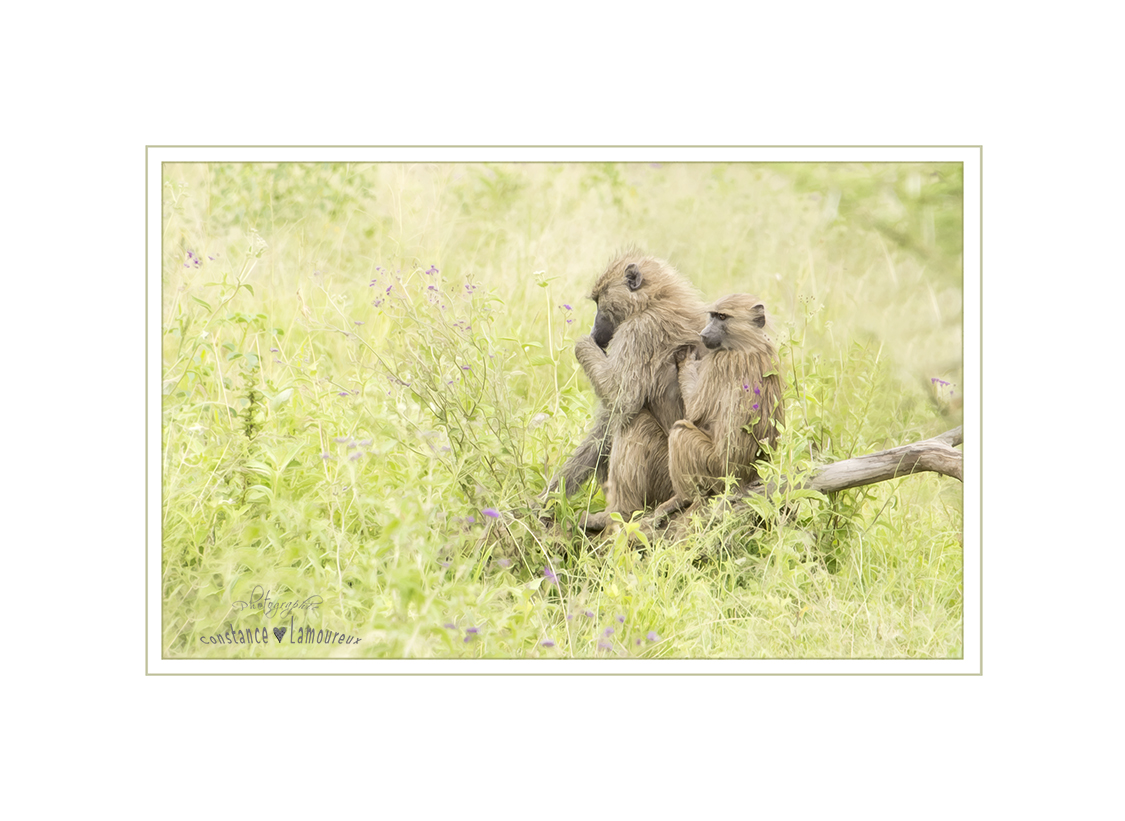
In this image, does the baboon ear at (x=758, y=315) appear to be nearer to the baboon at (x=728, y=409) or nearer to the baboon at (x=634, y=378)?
the baboon at (x=728, y=409)

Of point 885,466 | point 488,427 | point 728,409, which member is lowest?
point 885,466

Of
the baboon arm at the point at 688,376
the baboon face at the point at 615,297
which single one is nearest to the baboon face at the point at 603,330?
the baboon face at the point at 615,297

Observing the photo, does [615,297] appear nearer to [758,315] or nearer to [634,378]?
[634,378]

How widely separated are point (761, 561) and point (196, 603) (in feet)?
9.65

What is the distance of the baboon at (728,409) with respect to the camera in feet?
18.2

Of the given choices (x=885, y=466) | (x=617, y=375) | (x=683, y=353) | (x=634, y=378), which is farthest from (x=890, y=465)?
(x=617, y=375)

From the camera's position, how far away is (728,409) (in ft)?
18.3

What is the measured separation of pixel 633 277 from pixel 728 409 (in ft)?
3.52

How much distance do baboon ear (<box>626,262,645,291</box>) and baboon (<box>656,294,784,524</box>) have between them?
1.89 feet

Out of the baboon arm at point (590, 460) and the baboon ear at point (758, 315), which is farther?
the baboon arm at point (590, 460)

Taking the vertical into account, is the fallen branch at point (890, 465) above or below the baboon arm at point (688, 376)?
below

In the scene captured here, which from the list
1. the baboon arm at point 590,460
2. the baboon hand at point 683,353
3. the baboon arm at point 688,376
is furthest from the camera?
the baboon arm at point 590,460

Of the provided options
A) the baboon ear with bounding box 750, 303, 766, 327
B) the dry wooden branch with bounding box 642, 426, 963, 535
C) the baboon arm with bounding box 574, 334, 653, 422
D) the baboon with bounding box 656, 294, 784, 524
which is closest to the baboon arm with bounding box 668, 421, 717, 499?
the baboon with bounding box 656, 294, 784, 524
